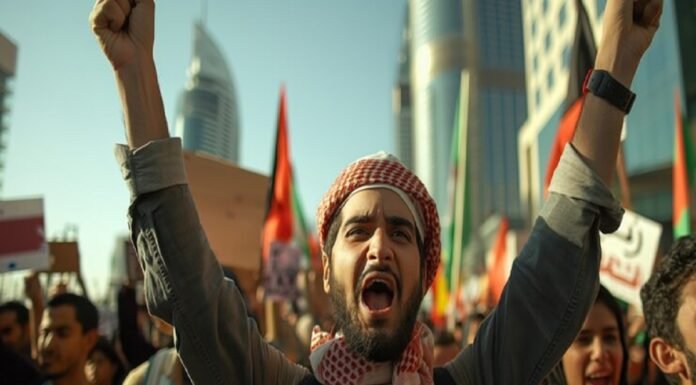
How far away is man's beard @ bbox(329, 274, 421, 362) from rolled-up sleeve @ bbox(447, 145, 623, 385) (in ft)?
0.73

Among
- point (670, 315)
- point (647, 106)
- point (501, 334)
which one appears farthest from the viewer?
point (647, 106)

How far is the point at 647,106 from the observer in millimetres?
22078

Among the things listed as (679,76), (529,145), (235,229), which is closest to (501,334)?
(235,229)

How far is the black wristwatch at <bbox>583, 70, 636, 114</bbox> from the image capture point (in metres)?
1.35

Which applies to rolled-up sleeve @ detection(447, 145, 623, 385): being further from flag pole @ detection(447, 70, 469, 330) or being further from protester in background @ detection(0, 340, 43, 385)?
flag pole @ detection(447, 70, 469, 330)

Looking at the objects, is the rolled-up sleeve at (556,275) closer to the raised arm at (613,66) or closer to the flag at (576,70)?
the raised arm at (613,66)

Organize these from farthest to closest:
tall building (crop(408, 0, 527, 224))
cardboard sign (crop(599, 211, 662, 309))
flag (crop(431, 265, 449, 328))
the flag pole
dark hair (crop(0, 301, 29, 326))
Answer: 1. tall building (crop(408, 0, 527, 224))
2. flag (crop(431, 265, 449, 328))
3. the flag pole
4. dark hair (crop(0, 301, 29, 326))
5. cardboard sign (crop(599, 211, 662, 309))

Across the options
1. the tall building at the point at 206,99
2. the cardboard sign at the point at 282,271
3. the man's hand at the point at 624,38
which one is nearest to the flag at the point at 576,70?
the cardboard sign at the point at 282,271

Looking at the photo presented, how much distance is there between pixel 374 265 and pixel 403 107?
155 meters

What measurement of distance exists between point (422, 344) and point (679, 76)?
71.0 ft

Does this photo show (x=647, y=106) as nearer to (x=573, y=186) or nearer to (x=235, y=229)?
(x=235, y=229)

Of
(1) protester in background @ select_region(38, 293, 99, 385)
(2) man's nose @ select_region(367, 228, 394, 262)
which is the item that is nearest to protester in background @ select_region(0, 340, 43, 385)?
(1) protester in background @ select_region(38, 293, 99, 385)

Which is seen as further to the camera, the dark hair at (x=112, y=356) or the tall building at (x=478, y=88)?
the tall building at (x=478, y=88)

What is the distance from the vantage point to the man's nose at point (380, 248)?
4.60 feet
